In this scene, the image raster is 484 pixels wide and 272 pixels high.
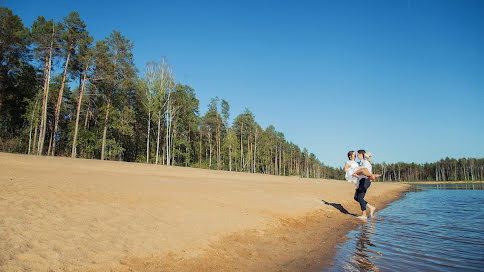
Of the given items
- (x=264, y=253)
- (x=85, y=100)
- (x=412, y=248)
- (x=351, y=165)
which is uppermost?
(x=85, y=100)

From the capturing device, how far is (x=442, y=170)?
13500 cm

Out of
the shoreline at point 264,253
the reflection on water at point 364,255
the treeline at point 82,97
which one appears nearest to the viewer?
the shoreline at point 264,253

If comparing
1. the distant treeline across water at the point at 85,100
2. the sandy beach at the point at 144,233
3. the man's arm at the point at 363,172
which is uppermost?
the distant treeline across water at the point at 85,100

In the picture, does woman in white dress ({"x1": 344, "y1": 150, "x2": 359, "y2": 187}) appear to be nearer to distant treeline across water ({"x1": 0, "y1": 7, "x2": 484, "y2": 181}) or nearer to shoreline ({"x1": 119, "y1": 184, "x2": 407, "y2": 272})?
shoreline ({"x1": 119, "y1": 184, "x2": 407, "y2": 272})

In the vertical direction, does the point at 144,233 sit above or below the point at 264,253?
above

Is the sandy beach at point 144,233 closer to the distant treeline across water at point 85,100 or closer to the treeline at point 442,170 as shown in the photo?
the distant treeline across water at point 85,100

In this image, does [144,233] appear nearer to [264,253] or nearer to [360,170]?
[264,253]

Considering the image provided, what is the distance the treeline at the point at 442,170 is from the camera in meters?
130

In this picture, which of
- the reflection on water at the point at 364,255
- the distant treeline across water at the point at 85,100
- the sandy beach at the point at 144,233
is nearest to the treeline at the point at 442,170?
the distant treeline across water at the point at 85,100

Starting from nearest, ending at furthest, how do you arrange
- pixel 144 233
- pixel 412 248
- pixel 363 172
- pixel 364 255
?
pixel 144 233 < pixel 364 255 < pixel 412 248 < pixel 363 172

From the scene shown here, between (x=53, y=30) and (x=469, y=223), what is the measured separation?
3791cm

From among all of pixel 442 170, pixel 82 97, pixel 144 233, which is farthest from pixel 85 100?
pixel 442 170

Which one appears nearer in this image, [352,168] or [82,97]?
[352,168]

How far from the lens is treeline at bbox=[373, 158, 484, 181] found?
425 feet
